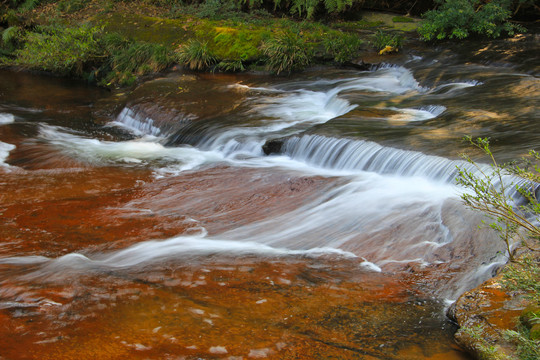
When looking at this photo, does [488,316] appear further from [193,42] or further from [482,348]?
[193,42]

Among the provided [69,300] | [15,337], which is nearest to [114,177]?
[69,300]

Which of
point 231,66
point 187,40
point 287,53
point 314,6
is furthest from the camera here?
point 314,6

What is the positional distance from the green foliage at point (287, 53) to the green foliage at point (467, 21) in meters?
3.25

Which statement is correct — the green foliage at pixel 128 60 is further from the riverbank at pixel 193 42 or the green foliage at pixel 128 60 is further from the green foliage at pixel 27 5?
the green foliage at pixel 27 5

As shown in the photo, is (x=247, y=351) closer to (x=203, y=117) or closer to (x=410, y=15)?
(x=203, y=117)

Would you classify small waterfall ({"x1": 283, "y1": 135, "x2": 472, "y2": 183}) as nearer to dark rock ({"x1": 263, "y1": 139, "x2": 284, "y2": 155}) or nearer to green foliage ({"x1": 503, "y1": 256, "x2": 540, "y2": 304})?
dark rock ({"x1": 263, "y1": 139, "x2": 284, "y2": 155})

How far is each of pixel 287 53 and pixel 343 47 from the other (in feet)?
5.07

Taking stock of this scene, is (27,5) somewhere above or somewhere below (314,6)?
above

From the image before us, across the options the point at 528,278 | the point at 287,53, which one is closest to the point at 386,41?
the point at 287,53

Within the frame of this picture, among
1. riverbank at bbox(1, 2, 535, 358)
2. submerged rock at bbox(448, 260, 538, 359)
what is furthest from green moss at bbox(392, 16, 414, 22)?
submerged rock at bbox(448, 260, 538, 359)

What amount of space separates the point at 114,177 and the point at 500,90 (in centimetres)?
717

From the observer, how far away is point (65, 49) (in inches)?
584

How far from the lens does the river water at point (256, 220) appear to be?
3.99 m

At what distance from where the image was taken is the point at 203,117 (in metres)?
10.8
